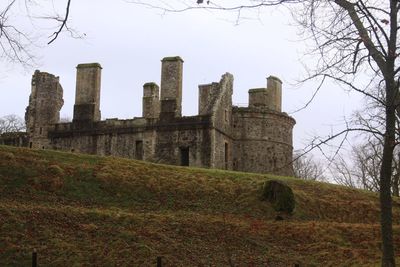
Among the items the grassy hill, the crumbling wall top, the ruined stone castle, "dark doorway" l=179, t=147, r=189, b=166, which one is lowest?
the grassy hill

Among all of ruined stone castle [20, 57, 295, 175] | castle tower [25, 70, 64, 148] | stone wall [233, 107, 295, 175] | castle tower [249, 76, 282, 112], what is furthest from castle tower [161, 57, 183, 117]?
castle tower [25, 70, 64, 148]

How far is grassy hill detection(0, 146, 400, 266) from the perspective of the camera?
647 inches

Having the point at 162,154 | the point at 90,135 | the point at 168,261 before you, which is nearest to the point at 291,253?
the point at 168,261

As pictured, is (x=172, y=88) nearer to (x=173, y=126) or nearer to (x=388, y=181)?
(x=173, y=126)

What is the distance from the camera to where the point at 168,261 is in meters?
15.9

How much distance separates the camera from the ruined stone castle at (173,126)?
121 feet

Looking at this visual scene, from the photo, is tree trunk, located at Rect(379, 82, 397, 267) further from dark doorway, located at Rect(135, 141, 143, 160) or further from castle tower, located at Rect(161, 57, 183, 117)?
dark doorway, located at Rect(135, 141, 143, 160)

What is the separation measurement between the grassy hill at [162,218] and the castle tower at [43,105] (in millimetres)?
14548

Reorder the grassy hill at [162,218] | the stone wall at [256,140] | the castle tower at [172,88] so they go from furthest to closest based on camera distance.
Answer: the stone wall at [256,140]
the castle tower at [172,88]
the grassy hill at [162,218]

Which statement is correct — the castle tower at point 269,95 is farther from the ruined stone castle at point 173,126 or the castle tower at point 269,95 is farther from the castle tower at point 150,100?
the castle tower at point 150,100

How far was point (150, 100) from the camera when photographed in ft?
128

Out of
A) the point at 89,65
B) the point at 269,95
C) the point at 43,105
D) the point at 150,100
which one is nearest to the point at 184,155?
the point at 150,100

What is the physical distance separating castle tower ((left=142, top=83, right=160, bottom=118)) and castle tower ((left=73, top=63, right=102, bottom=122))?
10.6 ft

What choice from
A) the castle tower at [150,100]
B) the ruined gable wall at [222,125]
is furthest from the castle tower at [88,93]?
the ruined gable wall at [222,125]
